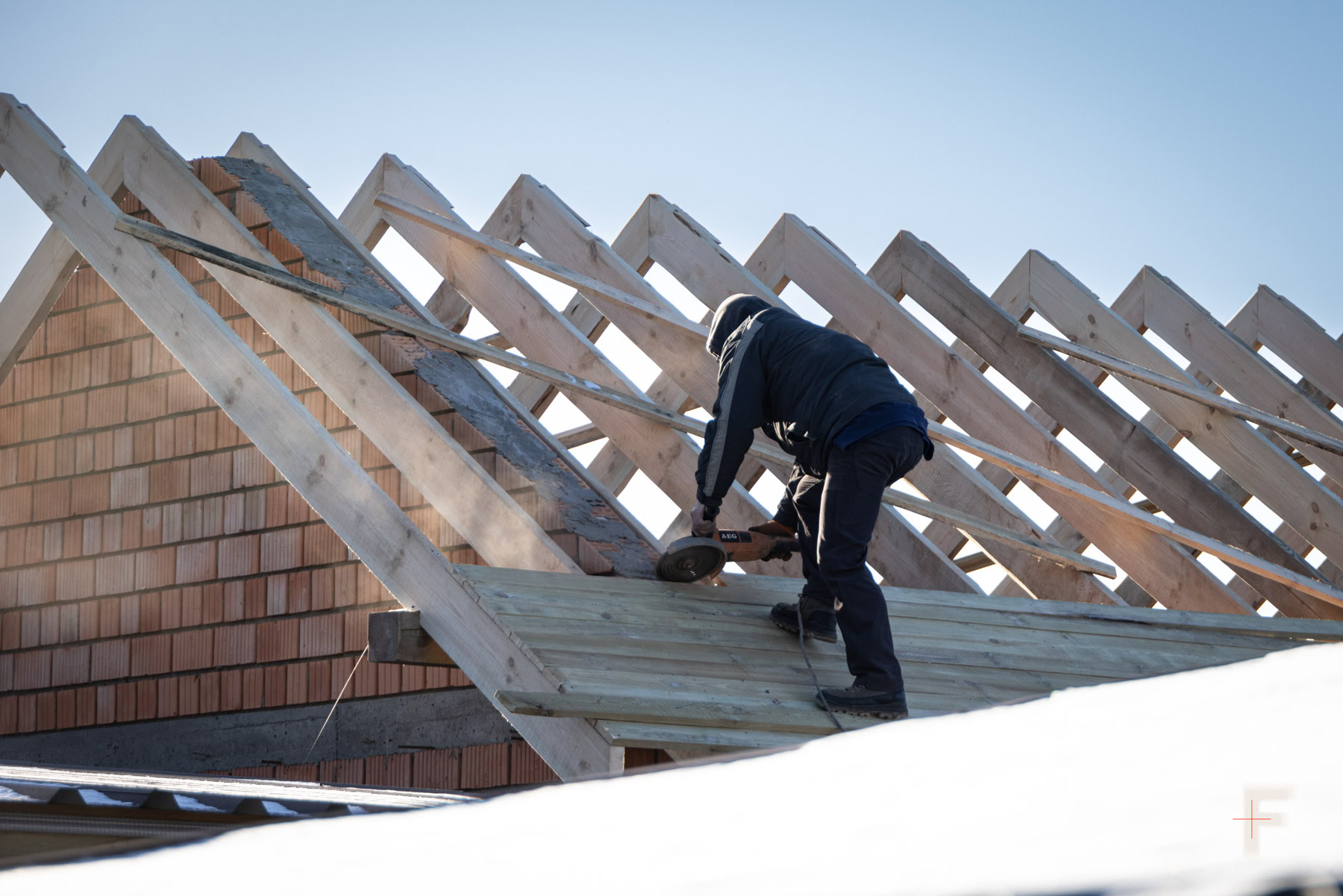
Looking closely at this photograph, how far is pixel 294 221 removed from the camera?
5.80 m

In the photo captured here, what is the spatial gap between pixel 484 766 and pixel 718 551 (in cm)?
151

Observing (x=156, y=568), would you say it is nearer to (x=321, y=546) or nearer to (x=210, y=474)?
(x=210, y=474)

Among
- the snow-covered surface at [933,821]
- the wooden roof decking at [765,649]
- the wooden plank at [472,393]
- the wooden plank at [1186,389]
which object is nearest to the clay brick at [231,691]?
the wooden plank at [472,393]

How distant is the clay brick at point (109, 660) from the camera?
582 centimetres

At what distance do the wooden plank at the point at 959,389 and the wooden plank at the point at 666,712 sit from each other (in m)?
2.58

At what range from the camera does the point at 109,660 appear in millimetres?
5859

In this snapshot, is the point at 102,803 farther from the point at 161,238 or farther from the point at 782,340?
the point at 161,238

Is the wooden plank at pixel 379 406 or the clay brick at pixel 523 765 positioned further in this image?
the clay brick at pixel 523 765

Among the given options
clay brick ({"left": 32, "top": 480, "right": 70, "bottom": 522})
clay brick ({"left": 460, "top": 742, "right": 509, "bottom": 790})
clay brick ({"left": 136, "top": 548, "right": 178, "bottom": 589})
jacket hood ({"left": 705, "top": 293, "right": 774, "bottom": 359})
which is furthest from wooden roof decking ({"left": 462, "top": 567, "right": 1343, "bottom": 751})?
clay brick ({"left": 32, "top": 480, "right": 70, "bottom": 522})

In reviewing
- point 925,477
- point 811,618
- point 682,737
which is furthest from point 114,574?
point 925,477

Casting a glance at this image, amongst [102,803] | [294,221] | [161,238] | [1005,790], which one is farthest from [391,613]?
[1005,790]

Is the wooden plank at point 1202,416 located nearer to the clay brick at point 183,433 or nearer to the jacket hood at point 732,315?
the jacket hood at point 732,315

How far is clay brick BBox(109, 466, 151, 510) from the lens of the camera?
5883 mm

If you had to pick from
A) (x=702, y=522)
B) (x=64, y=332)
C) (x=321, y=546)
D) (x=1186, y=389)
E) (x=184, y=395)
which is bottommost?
(x=702, y=522)
